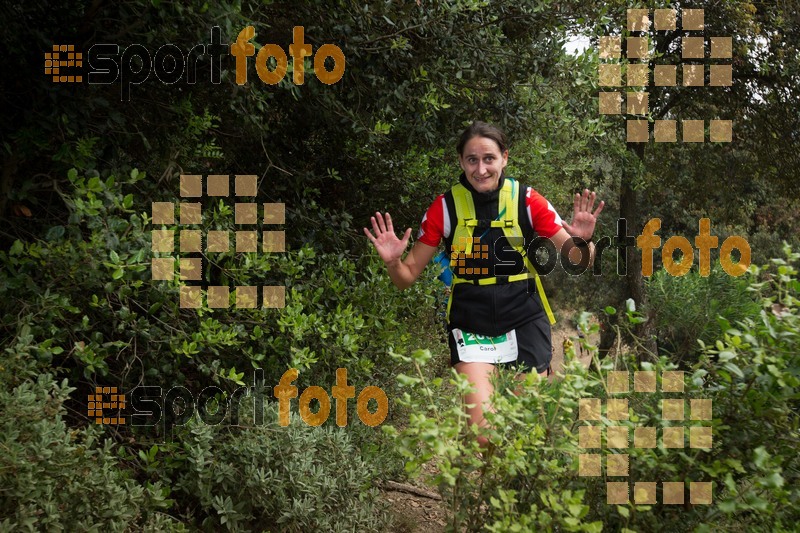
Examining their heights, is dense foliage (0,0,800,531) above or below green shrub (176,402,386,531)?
above

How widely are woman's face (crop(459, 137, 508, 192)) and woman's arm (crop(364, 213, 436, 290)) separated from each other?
19.2 inches

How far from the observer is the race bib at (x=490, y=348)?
4.26 m

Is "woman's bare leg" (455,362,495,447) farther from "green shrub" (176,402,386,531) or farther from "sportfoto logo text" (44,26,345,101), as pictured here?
"sportfoto logo text" (44,26,345,101)

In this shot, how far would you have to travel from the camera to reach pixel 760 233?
18.6 meters

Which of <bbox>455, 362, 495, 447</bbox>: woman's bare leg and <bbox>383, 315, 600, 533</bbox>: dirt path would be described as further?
<bbox>383, 315, 600, 533</bbox>: dirt path

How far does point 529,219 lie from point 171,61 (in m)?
2.58

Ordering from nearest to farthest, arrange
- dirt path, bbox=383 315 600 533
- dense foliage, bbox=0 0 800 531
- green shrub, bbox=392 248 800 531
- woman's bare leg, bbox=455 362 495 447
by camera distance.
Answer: green shrub, bbox=392 248 800 531 < dense foliage, bbox=0 0 800 531 < woman's bare leg, bbox=455 362 495 447 < dirt path, bbox=383 315 600 533

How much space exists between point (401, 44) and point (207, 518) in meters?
3.23

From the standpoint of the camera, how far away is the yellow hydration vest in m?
4.32

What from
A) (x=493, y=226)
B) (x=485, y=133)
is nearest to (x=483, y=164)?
(x=485, y=133)

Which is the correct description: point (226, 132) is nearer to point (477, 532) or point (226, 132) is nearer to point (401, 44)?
point (401, 44)

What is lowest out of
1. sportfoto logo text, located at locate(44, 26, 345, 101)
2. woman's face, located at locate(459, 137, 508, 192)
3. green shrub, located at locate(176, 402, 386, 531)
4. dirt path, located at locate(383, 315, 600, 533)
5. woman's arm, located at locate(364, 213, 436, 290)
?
dirt path, located at locate(383, 315, 600, 533)

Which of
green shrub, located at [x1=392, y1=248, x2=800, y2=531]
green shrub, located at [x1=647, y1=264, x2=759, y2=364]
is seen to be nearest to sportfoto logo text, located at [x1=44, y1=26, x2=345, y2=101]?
green shrub, located at [x1=392, y1=248, x2=800, y2=531]

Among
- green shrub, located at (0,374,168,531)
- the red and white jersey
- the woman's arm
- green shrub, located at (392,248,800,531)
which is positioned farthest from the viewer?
the woman's arm
